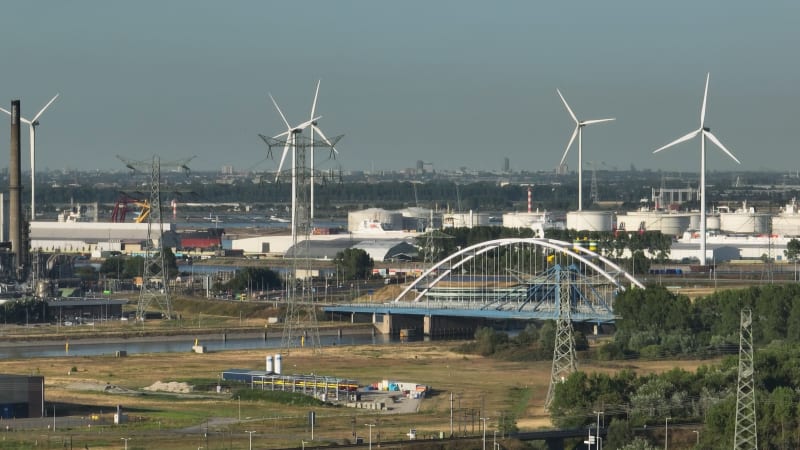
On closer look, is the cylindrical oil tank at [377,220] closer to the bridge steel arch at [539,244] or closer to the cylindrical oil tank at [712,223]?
the cylindrical oil tank at [712,223]

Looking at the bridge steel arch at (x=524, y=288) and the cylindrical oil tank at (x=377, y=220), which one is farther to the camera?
the cylindrical oil tank at (x=377, y=220)

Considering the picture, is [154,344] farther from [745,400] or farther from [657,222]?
[657,222]

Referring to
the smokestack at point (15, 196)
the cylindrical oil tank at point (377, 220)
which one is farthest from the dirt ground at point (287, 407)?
the cylindrical oil tank at point (377, 220)

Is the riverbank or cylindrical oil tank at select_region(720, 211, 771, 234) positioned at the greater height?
cylindrical oil tank at select_region(720, 211, 771, 234)

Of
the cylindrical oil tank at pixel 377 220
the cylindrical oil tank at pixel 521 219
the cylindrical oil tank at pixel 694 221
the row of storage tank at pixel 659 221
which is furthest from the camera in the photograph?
the cylindrical oil tank at pixel 377 220

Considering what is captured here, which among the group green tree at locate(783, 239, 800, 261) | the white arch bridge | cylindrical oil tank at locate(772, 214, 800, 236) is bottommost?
the white arch bridge

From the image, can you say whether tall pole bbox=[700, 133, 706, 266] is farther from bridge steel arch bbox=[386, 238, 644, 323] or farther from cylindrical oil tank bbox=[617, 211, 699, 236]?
cylindrical oil tank bbox=[617, 211, 699, 236]

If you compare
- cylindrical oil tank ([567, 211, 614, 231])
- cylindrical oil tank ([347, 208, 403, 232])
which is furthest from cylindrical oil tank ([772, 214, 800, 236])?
cylindrical oil tank ([347, 208, 403, 232])
